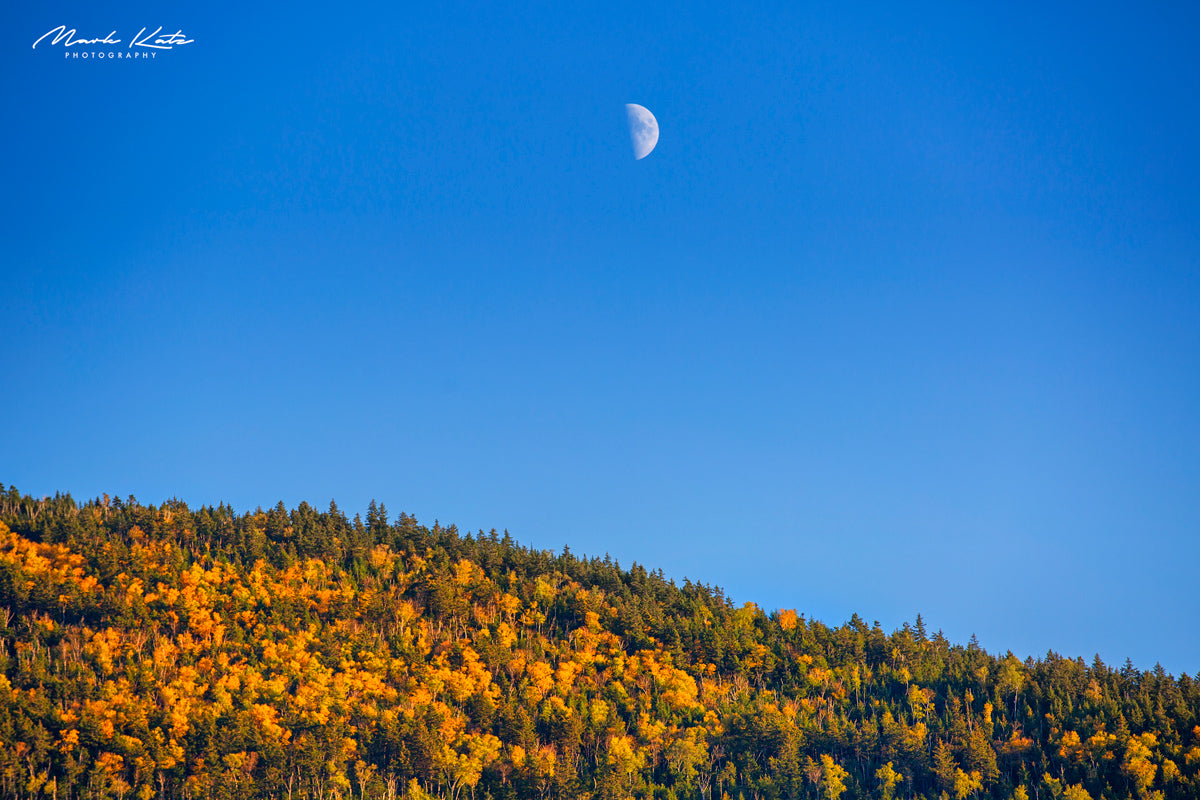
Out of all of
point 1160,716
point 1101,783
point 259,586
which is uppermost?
point 259,586

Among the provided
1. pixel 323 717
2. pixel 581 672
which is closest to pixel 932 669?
pixel 581 672

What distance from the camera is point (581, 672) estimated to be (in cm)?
12356

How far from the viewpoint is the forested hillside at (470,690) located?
94.5 m

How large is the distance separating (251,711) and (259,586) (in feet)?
102

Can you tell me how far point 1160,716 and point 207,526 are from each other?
403 ft

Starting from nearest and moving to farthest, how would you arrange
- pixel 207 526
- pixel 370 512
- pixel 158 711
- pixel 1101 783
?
pixel 158 711, pixel 1101 783, pixel 207 526, pixel 370 512

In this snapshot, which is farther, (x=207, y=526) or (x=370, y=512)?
(x=370, y=512)

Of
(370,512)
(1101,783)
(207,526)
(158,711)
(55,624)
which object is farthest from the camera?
(370,512)

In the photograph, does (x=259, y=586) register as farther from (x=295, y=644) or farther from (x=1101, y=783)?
(x=1101, y=783)

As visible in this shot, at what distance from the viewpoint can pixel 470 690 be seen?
113m

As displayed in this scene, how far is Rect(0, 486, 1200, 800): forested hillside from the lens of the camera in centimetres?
9450

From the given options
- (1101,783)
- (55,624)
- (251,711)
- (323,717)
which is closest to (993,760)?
(1101,783)

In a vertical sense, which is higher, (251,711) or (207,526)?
(207,526)

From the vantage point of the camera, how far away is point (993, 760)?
101m
